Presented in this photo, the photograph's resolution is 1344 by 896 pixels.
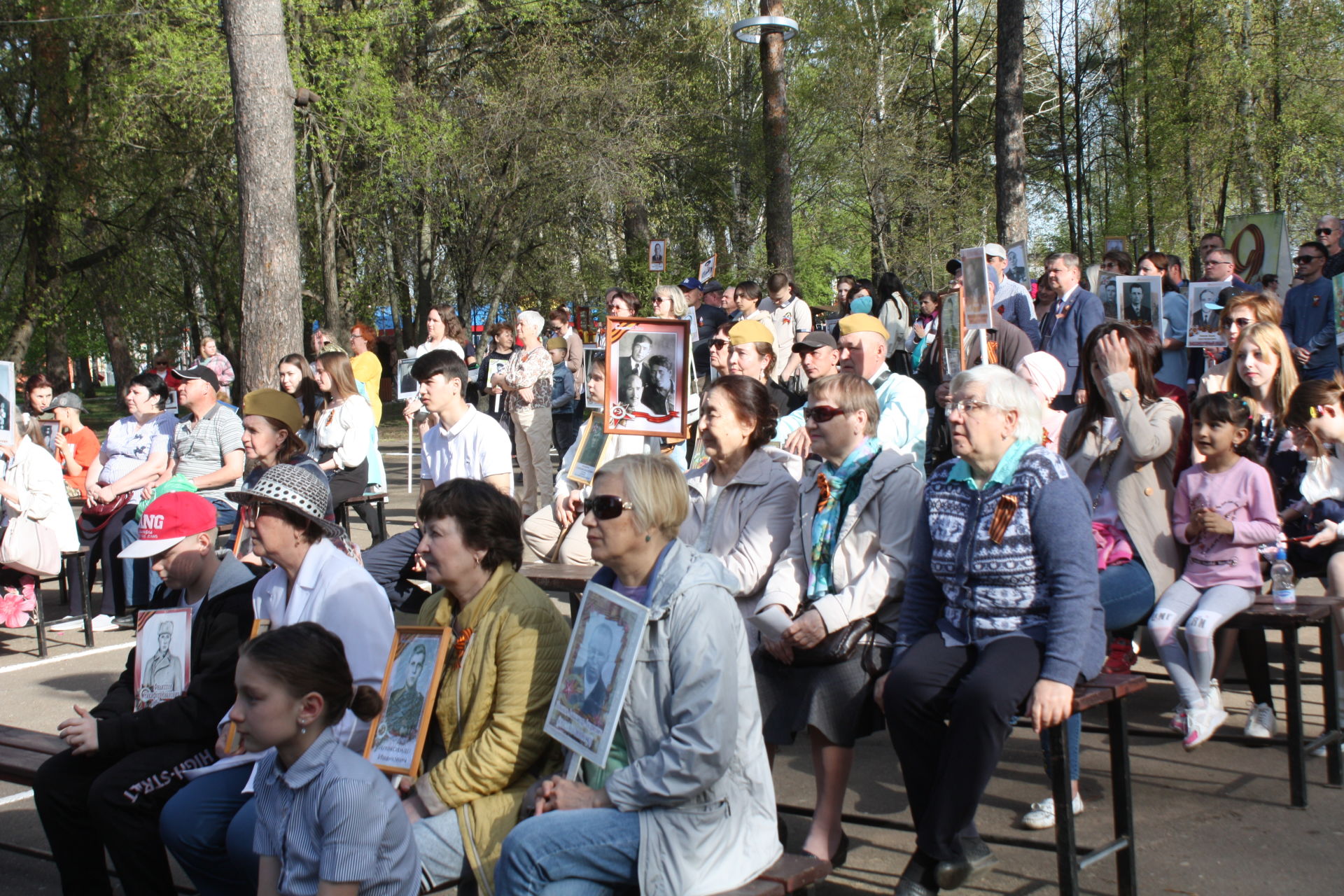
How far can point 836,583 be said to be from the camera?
13.8 ft

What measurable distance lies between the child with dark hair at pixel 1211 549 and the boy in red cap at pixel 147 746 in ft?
12.1

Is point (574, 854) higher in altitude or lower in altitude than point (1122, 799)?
higher

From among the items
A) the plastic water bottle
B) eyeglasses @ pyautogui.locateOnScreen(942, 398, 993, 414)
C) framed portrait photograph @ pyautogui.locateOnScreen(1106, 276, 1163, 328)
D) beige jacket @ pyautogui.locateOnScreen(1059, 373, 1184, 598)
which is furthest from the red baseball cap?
framed portrait photograph @ pyautogui.locateOnScreen(1106, 276, 1163, 328)

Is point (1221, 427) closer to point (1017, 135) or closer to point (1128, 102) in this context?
point (1017, 135)

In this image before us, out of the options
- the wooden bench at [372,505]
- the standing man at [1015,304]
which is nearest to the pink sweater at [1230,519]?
the standing man at [1015,304]

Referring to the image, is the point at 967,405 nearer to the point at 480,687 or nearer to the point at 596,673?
the point at 596,673

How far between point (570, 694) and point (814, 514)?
1.46 meters

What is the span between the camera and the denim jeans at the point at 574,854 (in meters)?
2.97

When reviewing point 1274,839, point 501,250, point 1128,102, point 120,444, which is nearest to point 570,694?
point 1274,839

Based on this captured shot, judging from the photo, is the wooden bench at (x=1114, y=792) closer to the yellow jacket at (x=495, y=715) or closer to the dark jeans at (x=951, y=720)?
the dark jeans at (x=951, y=720)

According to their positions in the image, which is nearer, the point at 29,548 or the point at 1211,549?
the point at 1211,549

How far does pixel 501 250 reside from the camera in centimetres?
2538

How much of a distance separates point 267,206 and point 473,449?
602 centimetres

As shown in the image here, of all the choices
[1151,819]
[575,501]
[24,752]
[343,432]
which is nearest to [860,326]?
[575,501]
